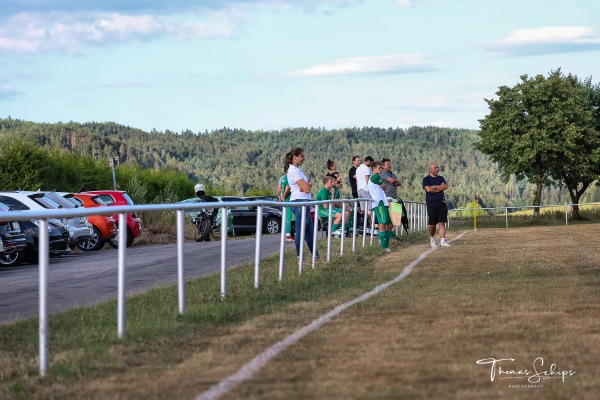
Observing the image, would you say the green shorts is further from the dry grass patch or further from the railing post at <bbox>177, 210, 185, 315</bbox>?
the railing post at <bbox>177, 210, 185, 315</bbox>

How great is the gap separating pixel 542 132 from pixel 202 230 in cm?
6123

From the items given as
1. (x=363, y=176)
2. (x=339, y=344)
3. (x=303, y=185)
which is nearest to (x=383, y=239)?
(x=363, y=176)

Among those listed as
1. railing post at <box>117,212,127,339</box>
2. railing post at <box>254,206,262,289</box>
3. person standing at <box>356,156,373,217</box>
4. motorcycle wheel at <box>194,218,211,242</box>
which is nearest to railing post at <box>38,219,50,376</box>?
railing post at <box>117,212,127,339</box>

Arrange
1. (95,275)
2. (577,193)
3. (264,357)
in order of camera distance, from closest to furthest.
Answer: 1. (264,357)
2. (95,275)
3. (577,193)

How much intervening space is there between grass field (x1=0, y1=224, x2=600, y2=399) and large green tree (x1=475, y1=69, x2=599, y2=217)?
203ft

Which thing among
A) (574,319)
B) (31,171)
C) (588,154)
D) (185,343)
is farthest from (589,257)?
(588,154)

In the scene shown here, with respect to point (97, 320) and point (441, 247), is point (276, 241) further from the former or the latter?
point (97, 320)

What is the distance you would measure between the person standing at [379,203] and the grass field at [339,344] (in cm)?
856

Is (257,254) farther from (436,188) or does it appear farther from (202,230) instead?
(436,188)

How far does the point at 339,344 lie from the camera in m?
8.88

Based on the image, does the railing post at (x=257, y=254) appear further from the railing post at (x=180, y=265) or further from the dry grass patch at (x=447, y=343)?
the railing post at (x=180, y=265)

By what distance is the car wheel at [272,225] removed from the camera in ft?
137

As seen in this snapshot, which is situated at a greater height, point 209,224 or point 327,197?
point 327,197

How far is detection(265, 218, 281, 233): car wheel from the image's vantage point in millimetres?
41625
